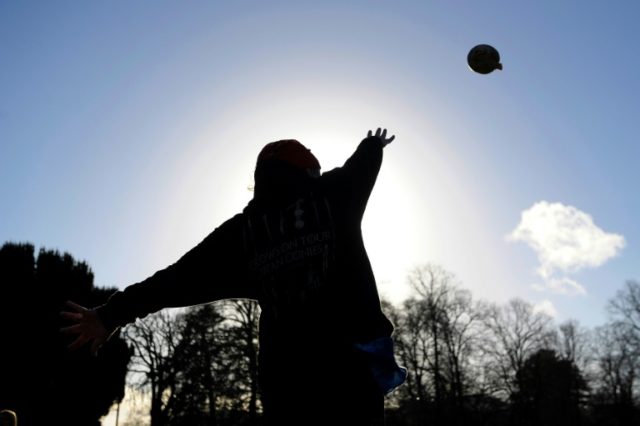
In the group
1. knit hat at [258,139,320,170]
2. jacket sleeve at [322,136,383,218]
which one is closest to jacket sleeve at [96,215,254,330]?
knit hat at [258,139,320,170]

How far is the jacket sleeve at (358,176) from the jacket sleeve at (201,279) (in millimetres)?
597

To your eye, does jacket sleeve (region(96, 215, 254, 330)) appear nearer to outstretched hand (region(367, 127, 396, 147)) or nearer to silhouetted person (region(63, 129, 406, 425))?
silhouetted person (region(63, 129, 406, 425))

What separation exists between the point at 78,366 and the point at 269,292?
27161 millimetres

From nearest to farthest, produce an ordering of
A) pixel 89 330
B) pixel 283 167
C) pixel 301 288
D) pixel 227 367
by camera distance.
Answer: pixel 301 288 < pixel 283 167 < pixel 89 330 < pixel 227 367

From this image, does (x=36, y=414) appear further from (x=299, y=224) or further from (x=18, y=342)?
(x=299, y=224)

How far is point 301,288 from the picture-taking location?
2.49m

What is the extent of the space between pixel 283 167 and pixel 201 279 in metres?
0.75

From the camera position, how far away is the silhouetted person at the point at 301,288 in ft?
7.50

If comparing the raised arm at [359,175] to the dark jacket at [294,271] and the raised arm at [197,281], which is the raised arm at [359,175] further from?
the raised arm at [197,281]

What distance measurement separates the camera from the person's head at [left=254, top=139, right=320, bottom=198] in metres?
2.79

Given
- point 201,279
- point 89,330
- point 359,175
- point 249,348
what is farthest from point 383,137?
point 249,348

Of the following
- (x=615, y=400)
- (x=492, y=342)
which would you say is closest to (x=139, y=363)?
(x=492, y=342)

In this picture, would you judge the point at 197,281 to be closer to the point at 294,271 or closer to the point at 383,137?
the point at 294,271

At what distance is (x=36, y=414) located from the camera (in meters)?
24.2
